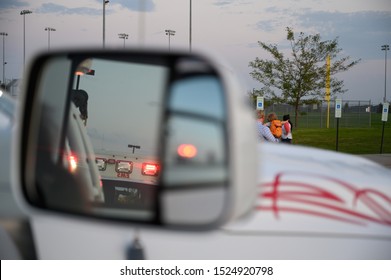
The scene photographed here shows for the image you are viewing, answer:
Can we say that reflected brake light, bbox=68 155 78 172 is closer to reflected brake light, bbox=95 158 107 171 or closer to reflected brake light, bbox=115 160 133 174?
reflected brake light, bbox=95 158 107 171

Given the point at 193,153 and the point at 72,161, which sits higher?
the point at 193,153

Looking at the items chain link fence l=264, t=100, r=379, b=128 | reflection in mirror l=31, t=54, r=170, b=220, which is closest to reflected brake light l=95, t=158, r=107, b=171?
reflection in mirror l=31, t=54, r=170, b=220

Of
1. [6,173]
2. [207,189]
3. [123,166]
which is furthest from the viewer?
[123,166]

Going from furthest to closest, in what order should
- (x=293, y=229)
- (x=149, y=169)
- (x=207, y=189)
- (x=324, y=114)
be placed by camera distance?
(x=324, y=114), (x=149, y=169), (x=293, y=229), (x=207, y=189)

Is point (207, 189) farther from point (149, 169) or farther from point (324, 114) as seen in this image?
point (324, 114)

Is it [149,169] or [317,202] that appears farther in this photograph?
[149,169]

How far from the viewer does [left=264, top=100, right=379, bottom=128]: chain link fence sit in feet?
123

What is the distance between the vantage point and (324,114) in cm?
4500

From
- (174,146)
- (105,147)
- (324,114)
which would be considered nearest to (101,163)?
(105,147)

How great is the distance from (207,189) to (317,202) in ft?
2.22

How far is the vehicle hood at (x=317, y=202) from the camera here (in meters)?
1.91
